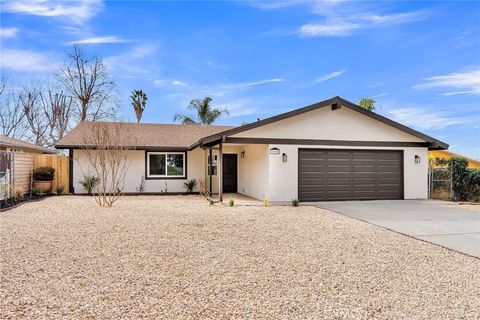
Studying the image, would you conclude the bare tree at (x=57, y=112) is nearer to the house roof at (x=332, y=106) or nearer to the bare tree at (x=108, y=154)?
the bare tree at (x=108, y=154)

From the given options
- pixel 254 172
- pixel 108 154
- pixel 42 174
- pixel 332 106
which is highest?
pixel 332 106

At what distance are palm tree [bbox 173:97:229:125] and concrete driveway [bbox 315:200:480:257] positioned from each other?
61.9 feet

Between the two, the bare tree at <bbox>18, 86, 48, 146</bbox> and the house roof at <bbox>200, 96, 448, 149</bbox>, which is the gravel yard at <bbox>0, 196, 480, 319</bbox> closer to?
the house roof at <bbox>200, 96, 448, 149</bbox>

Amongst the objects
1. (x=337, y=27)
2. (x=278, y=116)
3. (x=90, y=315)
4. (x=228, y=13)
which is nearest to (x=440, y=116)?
(x=337, y=27)

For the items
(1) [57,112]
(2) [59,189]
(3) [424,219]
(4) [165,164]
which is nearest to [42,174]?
(2) [59,189]

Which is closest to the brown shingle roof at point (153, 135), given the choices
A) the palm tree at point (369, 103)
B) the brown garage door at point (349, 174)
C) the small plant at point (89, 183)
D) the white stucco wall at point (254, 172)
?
the small plant at point (89, 183)

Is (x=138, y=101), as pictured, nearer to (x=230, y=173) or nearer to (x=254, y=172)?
(x=230, y=173)

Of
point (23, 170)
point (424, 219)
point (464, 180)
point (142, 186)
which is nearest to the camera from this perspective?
point (424, 219)

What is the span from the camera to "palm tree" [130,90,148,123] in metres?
29.9

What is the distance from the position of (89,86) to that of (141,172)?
16344mm

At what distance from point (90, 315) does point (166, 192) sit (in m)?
14.0

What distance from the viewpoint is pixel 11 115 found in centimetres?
2934

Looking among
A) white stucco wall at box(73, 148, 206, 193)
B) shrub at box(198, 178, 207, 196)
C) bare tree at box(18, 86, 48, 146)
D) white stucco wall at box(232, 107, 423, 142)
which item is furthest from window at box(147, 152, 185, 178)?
bare tree at box(18, 86, 48, 146)

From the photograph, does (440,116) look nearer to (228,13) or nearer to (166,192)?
(228,13)
